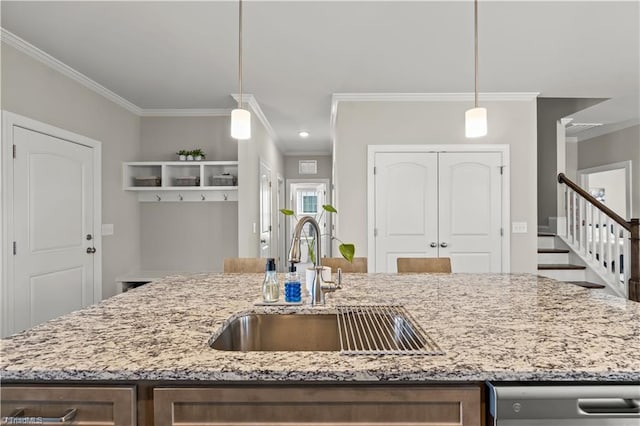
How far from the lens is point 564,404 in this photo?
89 cm

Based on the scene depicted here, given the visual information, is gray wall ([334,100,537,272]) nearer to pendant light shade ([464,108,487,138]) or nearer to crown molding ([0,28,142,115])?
pendant light shade ([464,108,487,138])

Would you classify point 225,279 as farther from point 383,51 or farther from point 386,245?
point 386,245

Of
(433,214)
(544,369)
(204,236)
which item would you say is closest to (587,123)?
(433,214)

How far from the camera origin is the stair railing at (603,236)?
158 inches

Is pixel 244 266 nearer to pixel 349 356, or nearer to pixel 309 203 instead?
pixel 349 356

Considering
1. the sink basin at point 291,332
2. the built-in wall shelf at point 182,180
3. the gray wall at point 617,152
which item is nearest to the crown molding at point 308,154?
the built-in wall shelf at point 182,180

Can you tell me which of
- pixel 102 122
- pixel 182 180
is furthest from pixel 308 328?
pixel 102 122

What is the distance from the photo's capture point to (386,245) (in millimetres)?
4199

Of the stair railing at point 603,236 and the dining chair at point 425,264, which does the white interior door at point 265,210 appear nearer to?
the dining chair at point 425,264

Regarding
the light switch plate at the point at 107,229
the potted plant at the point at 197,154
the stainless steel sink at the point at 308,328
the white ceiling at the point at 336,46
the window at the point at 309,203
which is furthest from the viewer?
the window at the point at 309,203

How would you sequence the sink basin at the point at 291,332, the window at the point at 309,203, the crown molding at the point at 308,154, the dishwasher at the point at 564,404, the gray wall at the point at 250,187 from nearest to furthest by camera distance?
the dishwasher at the point at 564,404, the sink basin at the point at 291,332, the gray wall at the point at 250,187, the crown molding at the point at 308,154, the window at the point at 309,203

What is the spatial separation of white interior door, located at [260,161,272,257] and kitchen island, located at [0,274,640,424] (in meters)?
3.57

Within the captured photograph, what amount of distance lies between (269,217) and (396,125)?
2.64m

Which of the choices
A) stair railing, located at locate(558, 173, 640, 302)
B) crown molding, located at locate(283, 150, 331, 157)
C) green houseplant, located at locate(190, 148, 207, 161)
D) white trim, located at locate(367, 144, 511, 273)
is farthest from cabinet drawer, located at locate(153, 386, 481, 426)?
crown molding, located at locate(283, 150, 331, 157)
